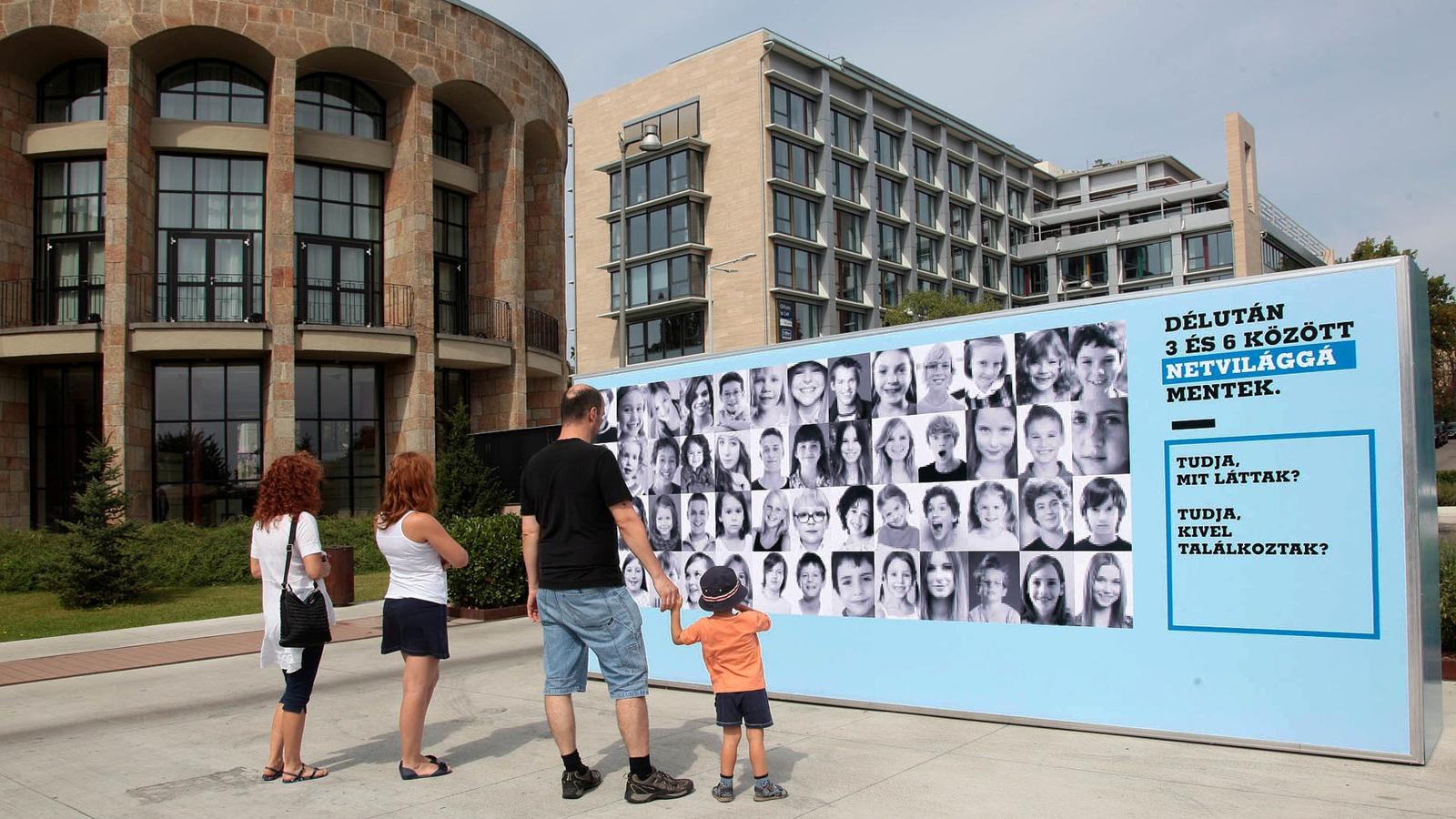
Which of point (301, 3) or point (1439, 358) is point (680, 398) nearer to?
point (301, 3)

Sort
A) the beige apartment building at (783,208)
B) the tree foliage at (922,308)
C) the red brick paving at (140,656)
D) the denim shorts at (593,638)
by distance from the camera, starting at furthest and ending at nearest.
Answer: the beige apartment building at (783,208) → the tree foliage at (922,308) → the red brick paving at (140,656) → the denim shorts at (593,638)

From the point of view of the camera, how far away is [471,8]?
91.4ft

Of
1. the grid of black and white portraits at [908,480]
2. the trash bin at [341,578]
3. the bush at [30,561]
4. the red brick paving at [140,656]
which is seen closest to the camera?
the grid of black and white portraits at [908,480]

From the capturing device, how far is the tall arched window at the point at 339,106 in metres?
27.0

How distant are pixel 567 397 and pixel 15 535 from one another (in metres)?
20.7

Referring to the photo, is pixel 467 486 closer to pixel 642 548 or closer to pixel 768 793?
pixel 642 548

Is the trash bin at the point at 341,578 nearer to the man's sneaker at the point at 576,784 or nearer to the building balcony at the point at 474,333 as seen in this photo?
→ the building balcony at the point at 474,333

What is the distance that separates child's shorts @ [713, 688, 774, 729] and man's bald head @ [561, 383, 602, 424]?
1643mm

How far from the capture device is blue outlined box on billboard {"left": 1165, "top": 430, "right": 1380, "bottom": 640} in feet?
18.8

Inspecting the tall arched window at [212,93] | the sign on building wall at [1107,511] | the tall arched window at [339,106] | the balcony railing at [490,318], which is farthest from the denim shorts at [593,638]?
the tall arched window at [212,93]

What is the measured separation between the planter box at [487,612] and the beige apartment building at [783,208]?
37.0m

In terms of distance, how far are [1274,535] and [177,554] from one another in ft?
64.8

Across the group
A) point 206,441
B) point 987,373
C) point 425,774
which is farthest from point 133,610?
point 987,373

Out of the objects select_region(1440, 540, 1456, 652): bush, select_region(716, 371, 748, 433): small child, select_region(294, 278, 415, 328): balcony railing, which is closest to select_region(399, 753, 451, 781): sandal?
select_region(716, 371, 748, 433): small child
